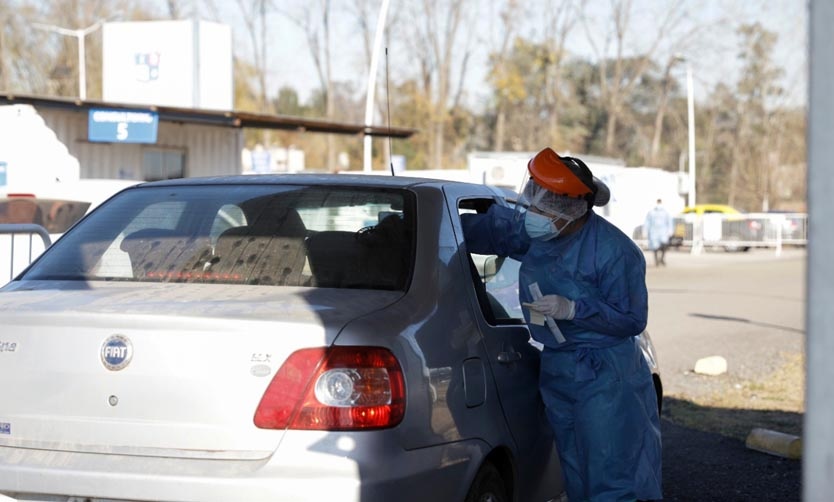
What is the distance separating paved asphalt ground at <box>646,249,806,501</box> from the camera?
22.3ft

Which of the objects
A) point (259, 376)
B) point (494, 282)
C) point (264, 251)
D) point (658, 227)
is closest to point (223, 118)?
point (658, 227)

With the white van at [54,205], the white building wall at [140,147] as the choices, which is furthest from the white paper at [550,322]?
the white building wall at [140,147]

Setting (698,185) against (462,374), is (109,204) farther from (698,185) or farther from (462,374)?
(698,185)

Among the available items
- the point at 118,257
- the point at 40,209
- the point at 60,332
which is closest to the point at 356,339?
the point at 60,332

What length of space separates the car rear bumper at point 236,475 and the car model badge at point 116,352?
0.27 meters

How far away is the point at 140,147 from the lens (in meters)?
27.3

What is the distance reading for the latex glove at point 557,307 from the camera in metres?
4.38

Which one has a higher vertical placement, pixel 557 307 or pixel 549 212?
pixel 549 212

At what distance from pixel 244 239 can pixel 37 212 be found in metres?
10.4

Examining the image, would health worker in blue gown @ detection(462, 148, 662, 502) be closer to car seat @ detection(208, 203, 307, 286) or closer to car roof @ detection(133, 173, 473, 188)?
car roof @ detection(133, 173, 473, 188)

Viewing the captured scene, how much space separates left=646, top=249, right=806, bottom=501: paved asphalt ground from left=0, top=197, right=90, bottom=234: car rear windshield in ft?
22.7

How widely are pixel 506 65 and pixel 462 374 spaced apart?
56.9 meters

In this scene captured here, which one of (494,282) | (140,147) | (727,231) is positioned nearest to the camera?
(494,282)

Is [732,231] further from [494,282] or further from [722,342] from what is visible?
[494,282]
